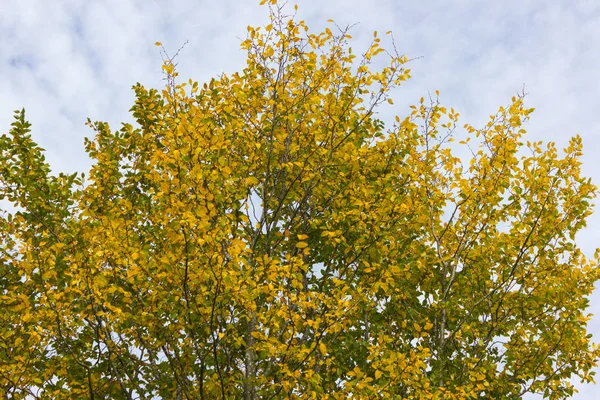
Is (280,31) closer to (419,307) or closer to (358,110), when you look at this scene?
(358,110)

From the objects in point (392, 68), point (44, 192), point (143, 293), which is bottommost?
point (143, 293)

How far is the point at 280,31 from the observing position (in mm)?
7684

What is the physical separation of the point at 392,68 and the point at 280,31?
1683 mm

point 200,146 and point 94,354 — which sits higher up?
point 200,146

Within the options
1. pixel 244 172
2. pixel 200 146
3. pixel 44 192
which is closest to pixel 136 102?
pixel 44 192

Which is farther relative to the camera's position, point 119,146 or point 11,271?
point 119,146

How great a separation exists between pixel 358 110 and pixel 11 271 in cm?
555

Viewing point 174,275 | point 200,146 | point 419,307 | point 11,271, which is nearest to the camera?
point 200,146

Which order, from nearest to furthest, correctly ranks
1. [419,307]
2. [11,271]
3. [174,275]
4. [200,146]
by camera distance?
[200,146], [174,275], [11,271], [419,307]

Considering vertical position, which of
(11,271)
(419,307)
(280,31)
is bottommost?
(419,307)

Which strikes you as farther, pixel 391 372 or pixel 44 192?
pixel 44 192

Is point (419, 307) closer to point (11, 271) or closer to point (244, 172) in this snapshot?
point (244, 172)

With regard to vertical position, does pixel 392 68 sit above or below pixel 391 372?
above

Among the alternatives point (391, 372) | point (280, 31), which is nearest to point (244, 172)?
point (280, 31)
